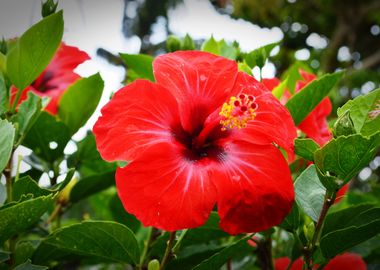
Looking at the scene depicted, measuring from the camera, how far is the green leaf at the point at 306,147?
2.43 feet

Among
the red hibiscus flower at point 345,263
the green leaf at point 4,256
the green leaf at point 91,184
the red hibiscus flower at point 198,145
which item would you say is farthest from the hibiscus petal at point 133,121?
the red hibiscus flower at point 345,263

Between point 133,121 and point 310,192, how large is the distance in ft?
1.08

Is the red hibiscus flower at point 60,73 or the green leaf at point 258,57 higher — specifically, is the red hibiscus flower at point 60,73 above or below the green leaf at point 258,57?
below

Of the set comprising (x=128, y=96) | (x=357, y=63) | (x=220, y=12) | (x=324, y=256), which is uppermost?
(x=128, y=96)

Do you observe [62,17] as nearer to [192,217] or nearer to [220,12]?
[192,217]

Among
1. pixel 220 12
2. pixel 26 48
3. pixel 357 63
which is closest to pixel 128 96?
pixel 26 48

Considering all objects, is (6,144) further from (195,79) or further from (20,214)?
(195,79)

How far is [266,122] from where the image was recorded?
81 centimetres

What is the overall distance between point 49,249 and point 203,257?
292 mm

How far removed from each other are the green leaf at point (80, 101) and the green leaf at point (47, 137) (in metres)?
0.03

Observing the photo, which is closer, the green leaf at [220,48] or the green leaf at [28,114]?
the green leaf at [28,114]

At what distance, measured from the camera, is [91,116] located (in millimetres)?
1076

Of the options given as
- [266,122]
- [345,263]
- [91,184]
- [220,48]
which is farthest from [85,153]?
[345,263]

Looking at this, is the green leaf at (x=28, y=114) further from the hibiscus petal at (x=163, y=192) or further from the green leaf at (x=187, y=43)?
the green leaf at (x=187, y=43)
